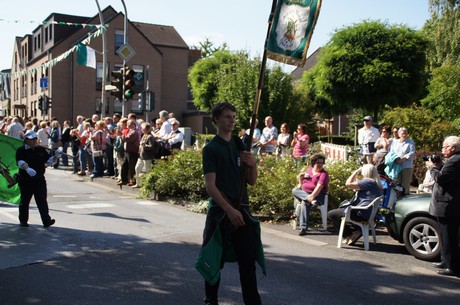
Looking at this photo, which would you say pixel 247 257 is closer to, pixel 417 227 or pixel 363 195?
pixel 417 227

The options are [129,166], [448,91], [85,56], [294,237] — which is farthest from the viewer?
[85,56]

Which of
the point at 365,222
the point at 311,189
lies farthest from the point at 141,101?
the point at 365,222

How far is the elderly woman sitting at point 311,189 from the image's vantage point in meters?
8.89

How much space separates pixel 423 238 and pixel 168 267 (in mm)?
3582

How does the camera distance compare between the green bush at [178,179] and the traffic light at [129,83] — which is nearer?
the green bush at [178,179]

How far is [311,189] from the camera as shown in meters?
9.09

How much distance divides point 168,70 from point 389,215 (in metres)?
47.4

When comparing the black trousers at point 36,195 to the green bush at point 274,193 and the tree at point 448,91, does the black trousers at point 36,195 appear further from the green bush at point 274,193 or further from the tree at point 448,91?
the tree at point 448,91

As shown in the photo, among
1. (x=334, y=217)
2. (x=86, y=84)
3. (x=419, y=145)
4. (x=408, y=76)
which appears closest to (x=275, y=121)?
(x=408, y=76)

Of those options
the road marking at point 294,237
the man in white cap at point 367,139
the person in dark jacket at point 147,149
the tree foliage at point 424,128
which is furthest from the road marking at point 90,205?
the tree foliage at point 424,128

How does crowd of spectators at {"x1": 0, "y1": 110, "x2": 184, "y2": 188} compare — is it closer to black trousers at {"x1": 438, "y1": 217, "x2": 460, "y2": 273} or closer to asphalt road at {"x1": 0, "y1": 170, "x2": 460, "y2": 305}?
asphalt road at {"x1": 0, "y1": 170, "x2": 460, "y2": 305}

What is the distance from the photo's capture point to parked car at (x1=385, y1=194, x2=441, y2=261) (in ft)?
23.8

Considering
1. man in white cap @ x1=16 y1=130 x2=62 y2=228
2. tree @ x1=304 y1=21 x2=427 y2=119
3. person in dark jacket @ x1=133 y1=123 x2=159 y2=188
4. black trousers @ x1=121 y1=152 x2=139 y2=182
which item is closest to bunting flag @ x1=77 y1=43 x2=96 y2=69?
black trousers @ x1=121 y1=152 x2=139 y2=182

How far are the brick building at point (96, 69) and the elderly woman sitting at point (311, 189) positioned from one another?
1314 inches
